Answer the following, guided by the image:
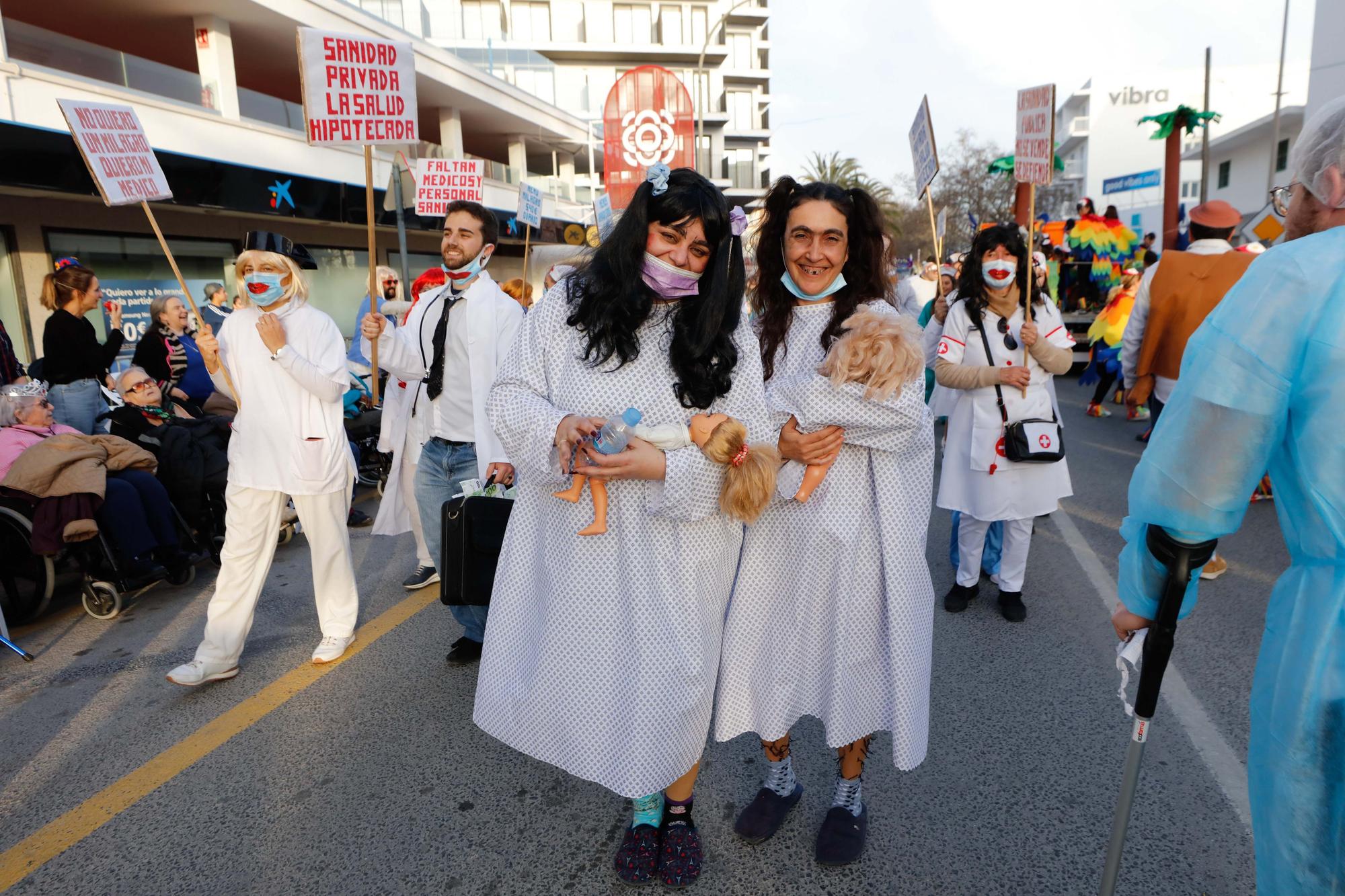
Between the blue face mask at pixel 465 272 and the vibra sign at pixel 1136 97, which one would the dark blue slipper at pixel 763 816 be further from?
Answer: the vibra sign at pixel 1136 97

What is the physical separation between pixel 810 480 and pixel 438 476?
2332 millimetres

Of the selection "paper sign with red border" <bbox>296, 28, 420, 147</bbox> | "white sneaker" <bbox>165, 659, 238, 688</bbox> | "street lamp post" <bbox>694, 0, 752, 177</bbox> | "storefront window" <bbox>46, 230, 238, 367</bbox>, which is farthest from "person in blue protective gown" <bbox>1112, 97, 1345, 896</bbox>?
"street lamp post" <bbox>694, 0, 752, 177</bbox>

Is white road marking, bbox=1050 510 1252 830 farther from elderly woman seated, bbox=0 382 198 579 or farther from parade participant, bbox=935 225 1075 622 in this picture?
elderly woman seated, bbox=0 382 198 579

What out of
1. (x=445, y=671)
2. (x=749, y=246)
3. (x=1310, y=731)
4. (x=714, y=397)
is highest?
(x=749, y=246)

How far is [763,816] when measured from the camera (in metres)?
2.63

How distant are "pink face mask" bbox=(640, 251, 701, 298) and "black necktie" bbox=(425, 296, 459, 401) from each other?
6.52ft

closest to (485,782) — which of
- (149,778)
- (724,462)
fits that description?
(149,778)

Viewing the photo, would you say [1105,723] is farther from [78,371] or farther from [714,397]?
[78,371]

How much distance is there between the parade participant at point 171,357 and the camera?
7.11 m

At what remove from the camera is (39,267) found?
36.0ft

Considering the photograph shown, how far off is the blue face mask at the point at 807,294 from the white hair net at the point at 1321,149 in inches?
47.8

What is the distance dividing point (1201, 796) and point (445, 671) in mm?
3062

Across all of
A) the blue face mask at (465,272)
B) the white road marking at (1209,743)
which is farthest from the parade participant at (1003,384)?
the blue face mask at (465,272)

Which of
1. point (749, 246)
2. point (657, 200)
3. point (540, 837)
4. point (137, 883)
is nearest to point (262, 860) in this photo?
point (137, 883)
